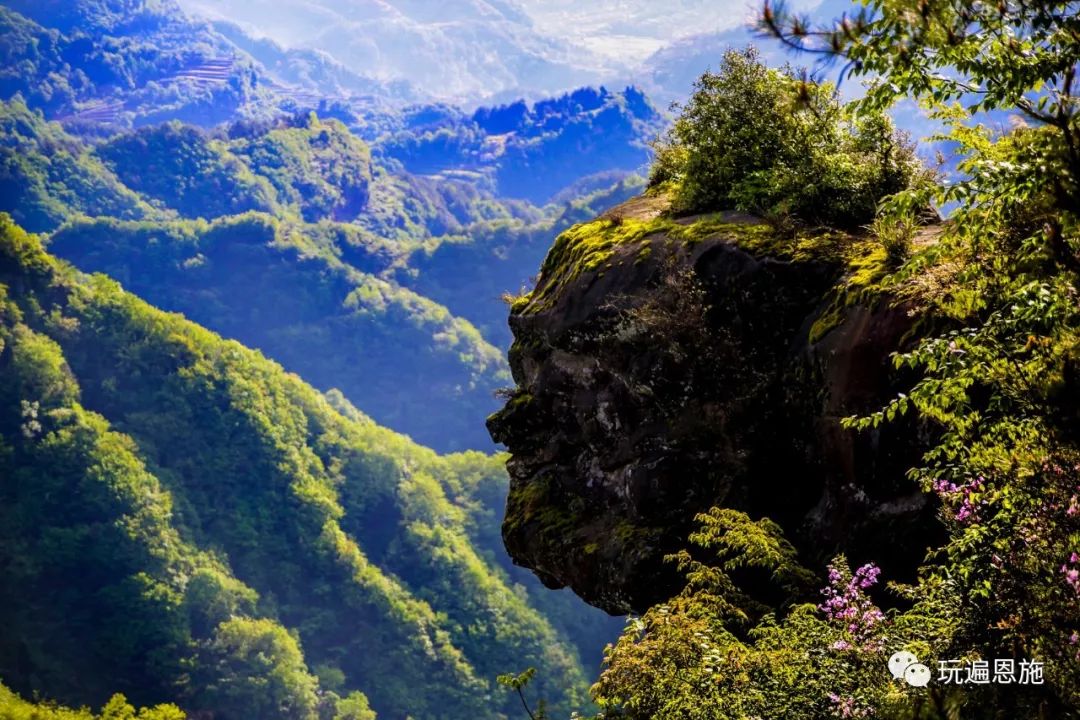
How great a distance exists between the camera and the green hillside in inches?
3986

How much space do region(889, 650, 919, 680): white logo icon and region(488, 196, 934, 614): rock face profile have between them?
2.33 metres

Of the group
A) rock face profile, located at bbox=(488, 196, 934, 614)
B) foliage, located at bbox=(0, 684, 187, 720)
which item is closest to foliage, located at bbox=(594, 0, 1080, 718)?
rock face profile, located at bbox=(488, 196, 934, 614)

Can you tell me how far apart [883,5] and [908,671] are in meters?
4.12

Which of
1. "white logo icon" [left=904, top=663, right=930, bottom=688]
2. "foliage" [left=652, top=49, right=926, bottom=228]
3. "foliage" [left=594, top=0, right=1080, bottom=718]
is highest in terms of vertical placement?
"foliage" [left=652, top=49, right=926, bottom=228]

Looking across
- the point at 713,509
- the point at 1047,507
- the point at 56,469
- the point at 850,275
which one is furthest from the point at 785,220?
the point at 56,469

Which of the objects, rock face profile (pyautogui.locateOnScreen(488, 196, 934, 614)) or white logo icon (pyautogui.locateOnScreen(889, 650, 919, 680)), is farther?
rock face profile (pyautogui.locateOnScreen(488, 196, 934, 614))

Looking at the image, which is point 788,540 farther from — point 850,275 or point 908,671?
point 908,671

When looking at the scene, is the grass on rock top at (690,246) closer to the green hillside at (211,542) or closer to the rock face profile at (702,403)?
the rock face profile at (702,403)

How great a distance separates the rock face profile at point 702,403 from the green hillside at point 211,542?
95.2 metres

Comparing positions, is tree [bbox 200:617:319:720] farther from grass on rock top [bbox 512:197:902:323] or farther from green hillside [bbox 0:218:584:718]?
grass on rock top [bbox 512:197:902:323]

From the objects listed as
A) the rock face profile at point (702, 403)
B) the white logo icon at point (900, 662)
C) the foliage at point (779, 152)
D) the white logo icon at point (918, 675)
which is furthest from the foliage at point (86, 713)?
the white logo icon at point (918, 675)

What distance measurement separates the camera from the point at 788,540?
9.62 metres

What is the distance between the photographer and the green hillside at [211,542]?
10125 cm

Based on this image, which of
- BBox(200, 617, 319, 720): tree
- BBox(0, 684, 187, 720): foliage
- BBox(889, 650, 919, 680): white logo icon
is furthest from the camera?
BBox(200, 617, 319, 720): tree
